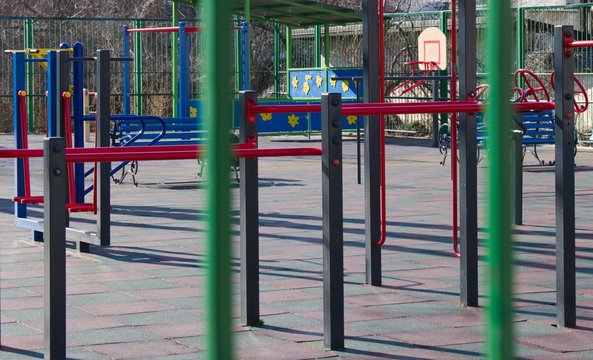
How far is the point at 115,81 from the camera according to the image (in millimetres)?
24203

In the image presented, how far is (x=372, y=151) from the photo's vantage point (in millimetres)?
6238

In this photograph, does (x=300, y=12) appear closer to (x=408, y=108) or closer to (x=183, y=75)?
(x=183, y=75)

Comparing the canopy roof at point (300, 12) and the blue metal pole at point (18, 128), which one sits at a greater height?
the canopy roof at point (300, 12)

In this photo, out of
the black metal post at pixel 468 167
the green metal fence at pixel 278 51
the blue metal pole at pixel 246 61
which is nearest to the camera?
the black metal post at pixel 468 167

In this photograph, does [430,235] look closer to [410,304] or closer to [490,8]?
[410,304]

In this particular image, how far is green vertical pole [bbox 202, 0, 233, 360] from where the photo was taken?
120 cm

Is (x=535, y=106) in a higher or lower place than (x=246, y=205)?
higher

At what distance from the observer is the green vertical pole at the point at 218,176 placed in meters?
1.20

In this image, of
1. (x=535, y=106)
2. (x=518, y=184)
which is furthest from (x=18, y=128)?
(x=535, y=106)

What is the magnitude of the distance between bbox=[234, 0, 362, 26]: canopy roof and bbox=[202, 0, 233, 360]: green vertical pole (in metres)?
17.9

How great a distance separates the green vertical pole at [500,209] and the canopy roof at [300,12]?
58.6 ft

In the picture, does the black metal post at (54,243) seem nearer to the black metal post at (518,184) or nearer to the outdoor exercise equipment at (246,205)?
the outdoor exercise equipment at (246,205)

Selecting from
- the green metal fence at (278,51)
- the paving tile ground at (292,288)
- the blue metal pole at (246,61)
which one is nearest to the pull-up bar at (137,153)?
the paving tile ground at (292,288)

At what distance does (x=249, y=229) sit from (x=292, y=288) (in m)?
1.18
